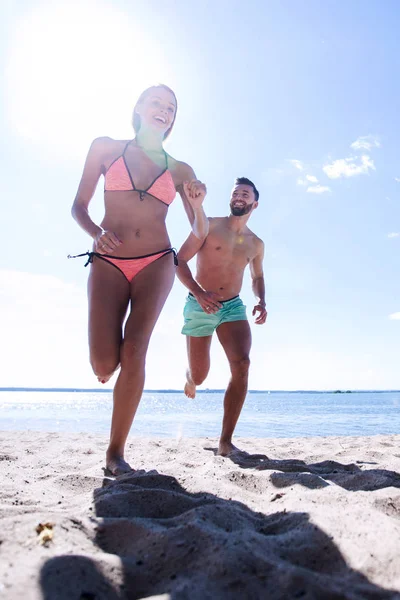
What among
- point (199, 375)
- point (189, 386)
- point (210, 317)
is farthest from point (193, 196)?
point (189, 386)

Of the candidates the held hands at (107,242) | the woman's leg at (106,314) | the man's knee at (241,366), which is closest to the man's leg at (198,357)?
the man's knee at (241,366)

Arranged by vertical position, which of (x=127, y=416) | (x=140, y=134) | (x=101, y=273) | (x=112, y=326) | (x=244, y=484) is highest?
(x=140, y=134)

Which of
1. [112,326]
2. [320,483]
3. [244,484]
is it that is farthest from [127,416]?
[320,483]

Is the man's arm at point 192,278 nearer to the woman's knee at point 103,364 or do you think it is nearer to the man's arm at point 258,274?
the man's arm at point 258,274

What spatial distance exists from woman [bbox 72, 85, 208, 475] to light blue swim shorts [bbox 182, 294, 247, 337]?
118 cm

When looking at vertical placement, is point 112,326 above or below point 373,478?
above

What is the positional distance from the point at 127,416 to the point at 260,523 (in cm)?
143

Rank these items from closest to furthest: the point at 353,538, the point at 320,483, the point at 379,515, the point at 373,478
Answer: the point at 353,538 < the point at 379,515 < the point at 320,483 < the point at 373,478

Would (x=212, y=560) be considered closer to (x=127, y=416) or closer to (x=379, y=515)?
(x=379, y=515)

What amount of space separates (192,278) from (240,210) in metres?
1.32

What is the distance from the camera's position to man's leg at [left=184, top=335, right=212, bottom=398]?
4.96m

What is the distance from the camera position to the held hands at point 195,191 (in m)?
3.54

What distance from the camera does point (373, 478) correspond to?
9.77 ft

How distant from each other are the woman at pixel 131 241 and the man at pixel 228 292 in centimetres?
90
